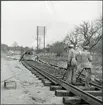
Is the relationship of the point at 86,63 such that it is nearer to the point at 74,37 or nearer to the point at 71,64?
the point at 71,64

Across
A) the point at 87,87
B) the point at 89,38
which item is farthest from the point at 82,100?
the point at 89,38

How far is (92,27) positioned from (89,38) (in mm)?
4609

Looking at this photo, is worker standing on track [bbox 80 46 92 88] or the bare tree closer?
worker standing on track [bbox 80 46 92 88]

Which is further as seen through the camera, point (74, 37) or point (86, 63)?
point (74, 37)

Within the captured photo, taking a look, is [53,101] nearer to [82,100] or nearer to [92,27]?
[82,100]

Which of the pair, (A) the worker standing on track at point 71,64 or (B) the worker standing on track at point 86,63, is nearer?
(B) the worker standing on track at point 86,63

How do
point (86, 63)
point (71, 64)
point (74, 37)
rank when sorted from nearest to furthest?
point (86, 63) → point (71, 64) → point (74, 37)

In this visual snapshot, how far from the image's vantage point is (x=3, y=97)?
27.7 feet

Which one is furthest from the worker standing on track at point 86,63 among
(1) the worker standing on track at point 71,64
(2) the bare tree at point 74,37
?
(2) the bare tree at point 74,37

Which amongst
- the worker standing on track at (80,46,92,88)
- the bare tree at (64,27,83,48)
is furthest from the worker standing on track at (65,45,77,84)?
the bare tree at (64,27,83,48)

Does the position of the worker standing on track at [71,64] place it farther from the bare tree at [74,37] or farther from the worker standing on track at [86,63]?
the bare tree at [74,37]

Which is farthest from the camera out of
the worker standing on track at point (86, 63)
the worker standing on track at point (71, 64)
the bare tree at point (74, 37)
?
the bare tree at point (74, 37)

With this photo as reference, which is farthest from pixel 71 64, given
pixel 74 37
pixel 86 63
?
pixel 74 37

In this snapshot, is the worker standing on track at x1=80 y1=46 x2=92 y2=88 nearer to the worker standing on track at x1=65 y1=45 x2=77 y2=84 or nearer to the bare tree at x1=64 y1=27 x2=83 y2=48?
the worker standing on track at x1=65 y1=45 x2=77 y2=84
